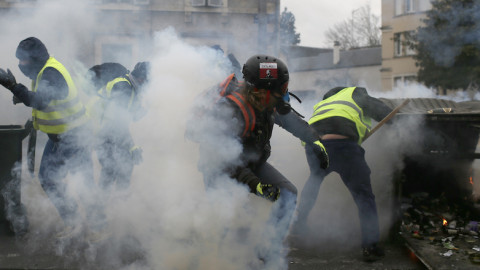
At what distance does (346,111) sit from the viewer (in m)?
4.32

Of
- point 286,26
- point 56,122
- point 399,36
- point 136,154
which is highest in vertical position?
point 399,36

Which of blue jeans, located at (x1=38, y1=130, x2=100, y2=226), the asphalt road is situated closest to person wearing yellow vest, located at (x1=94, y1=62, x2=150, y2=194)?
blue jeans, located at (x1=38, y1=130, x2=100, y2=226)

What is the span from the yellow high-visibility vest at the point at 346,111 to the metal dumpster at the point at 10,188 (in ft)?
9.34

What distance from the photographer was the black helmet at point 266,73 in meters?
3.29

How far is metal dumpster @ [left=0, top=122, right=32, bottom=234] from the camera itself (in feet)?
15.1

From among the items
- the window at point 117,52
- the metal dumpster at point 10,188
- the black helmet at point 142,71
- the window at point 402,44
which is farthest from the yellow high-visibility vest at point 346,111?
the window at point 402,44

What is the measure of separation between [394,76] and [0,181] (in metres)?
23.0

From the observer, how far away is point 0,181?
458 centimetres

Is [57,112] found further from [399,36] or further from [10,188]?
[399,36]

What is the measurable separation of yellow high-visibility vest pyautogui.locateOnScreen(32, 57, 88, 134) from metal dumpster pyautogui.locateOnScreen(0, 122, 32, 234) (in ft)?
1.47

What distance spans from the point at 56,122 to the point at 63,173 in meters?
0.46

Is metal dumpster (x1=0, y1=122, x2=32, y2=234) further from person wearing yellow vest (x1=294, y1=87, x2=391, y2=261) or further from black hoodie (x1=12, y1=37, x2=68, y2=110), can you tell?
person wearing yellow vest (x1=294, y1=87, x2=391, y2=261)

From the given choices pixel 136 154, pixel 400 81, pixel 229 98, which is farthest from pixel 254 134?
pixel 400 81

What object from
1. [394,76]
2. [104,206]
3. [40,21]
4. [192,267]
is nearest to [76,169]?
[104,206]
